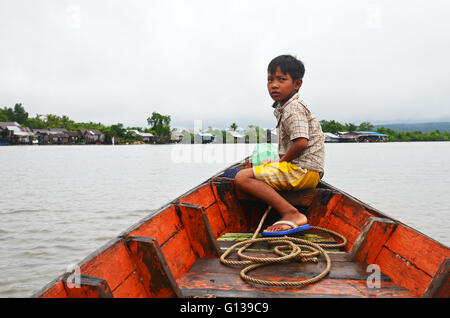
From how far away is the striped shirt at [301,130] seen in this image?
289 centimetres

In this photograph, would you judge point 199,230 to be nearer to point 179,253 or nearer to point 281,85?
point 179,253

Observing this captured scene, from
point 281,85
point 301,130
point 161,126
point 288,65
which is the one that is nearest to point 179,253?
point 301,130

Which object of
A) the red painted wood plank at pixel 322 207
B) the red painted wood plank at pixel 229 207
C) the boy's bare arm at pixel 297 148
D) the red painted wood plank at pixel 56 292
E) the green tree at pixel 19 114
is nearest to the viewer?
the red painted wood plank at pixel 56 292

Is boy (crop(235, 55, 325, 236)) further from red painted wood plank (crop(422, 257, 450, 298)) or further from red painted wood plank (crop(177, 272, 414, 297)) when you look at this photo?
red painted wood plank (crop(422, 257, 450, 298))

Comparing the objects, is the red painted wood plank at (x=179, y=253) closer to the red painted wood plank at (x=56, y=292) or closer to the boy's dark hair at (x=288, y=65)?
the red painted wood plank at (x=56, y=292)

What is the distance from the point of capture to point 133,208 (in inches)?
380

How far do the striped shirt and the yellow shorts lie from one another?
0.07m

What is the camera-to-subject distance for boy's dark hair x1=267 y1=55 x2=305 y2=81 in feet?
9.86

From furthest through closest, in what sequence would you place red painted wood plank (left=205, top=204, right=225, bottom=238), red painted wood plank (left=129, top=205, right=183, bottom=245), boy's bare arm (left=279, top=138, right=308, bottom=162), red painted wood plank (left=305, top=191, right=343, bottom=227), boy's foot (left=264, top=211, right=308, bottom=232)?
red painted wood plank (left=305, top=191, right=343, bottom=227) → red painted wood plank (left=205, top=204, right=225, bottom=238) → boy's bare arm (left=279, top=138, right=308, bottom=162) → boy's foot (left=264, top=211, right=308, bottom=232) → red painted wood plank (left=129, top=205, right=183, bottom=245)

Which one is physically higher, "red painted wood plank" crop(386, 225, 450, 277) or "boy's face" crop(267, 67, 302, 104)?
"boy's face" crop(267, 67, 302, 104)

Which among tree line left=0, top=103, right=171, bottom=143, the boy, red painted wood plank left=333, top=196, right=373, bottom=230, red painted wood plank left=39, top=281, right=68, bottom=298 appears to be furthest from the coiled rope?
tree line left=0, top=103, right=171, bottom=143

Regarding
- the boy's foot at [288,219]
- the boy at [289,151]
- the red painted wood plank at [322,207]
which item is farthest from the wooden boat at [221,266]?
the boy at [289,151]

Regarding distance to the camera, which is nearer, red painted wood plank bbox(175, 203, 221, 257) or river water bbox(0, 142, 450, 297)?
red painted wood plank bbox(175, 203, 221, 257)

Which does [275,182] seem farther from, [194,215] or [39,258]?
[39,258]
